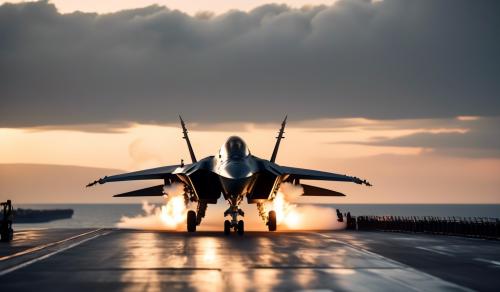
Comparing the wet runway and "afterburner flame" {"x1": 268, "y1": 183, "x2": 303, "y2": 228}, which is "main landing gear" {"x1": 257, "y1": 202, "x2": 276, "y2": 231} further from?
the wet runway

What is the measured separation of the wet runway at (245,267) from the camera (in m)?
13.1

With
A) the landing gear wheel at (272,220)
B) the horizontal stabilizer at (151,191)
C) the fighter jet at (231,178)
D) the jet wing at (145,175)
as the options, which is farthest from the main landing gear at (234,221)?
the horizontal stabilizer at (151,191)

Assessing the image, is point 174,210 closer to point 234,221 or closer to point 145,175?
point 145,175

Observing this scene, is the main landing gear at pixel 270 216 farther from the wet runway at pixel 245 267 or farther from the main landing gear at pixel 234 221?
the wet runway at pixel 245 267

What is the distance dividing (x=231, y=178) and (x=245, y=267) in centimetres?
1130

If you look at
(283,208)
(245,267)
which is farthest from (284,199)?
(245,267)

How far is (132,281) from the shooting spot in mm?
13602

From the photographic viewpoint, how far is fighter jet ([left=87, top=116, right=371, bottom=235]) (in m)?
28.3

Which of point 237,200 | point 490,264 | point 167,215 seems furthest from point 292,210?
point 490,264

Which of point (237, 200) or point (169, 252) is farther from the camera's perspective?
point (237, 200)

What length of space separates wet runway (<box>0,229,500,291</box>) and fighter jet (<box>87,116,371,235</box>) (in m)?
3.93

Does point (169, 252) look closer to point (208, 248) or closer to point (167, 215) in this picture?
point (208, 248)

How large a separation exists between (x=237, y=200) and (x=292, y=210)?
36.1ft

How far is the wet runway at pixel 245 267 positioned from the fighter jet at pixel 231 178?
393cm
